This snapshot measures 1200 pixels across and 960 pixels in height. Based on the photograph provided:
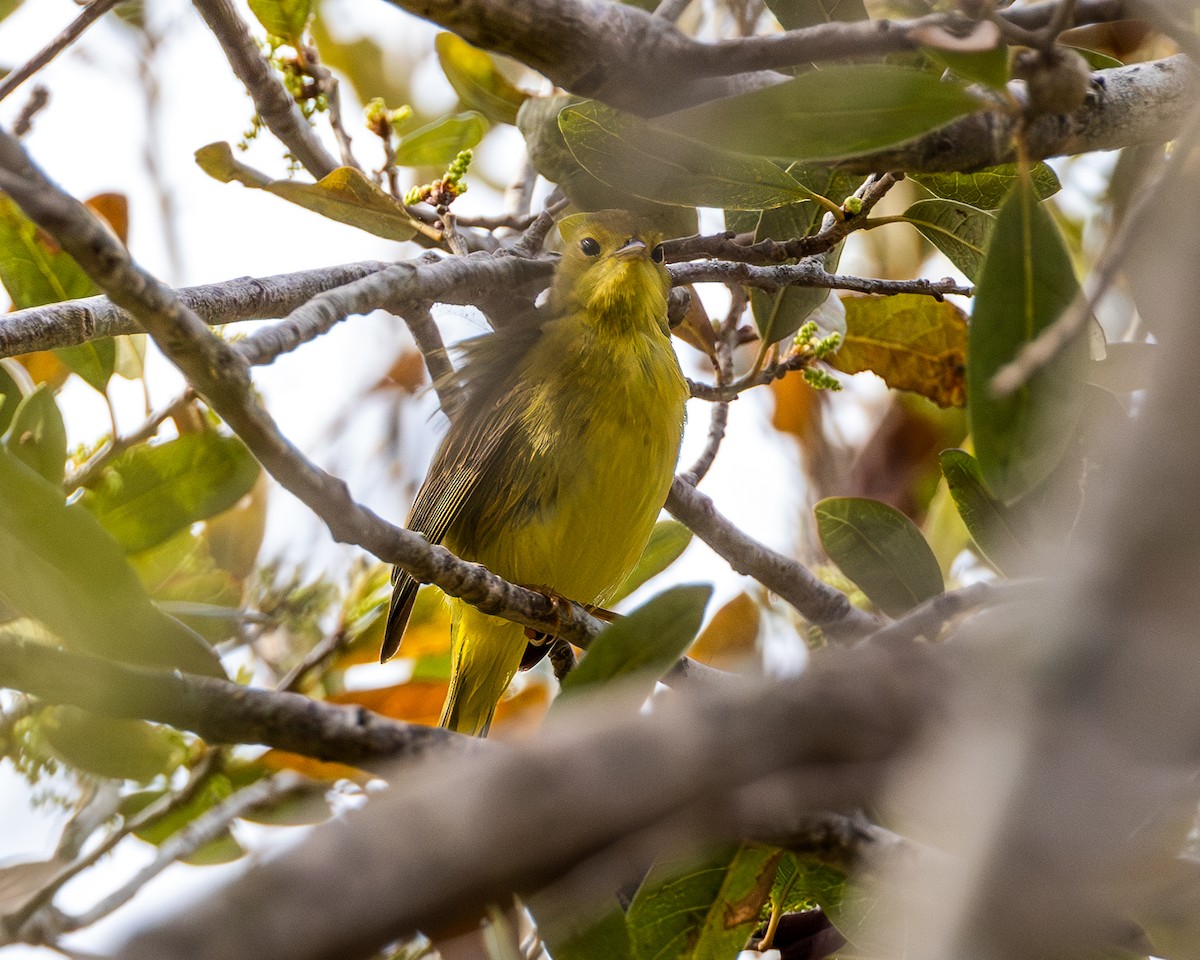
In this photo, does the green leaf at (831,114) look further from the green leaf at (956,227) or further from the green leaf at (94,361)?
the green leaf at (94,361)

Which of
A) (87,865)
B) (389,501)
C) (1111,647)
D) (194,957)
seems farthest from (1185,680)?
(389,501)

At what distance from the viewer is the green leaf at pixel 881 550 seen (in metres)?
3.03

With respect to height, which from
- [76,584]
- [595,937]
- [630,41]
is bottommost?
[595,937]

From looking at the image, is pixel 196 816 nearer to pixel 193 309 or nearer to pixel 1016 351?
pixel 193 309

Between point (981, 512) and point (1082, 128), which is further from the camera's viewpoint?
point (981, 512)

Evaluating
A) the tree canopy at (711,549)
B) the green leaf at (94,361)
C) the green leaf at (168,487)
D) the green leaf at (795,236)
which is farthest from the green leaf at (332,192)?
the green leaf at (795,236)

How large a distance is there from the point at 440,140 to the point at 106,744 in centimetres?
217

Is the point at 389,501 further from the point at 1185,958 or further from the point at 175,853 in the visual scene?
the point at 1185,958

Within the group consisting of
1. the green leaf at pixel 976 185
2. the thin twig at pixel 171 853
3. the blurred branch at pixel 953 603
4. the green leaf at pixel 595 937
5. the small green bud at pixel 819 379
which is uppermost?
the green leaf at pixel 976 185

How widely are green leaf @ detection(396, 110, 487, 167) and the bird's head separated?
405 mm

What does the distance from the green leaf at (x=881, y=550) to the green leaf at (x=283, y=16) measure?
1.89m

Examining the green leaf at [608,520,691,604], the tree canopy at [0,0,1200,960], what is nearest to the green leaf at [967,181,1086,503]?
the tree canopy at [0,0,1200,960]

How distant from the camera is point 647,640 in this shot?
1.77 meters

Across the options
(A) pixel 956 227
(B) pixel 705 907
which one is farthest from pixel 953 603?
(A) pixel 956 227
